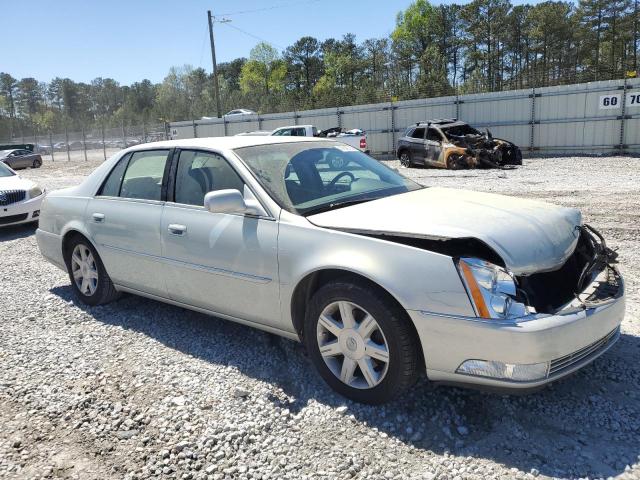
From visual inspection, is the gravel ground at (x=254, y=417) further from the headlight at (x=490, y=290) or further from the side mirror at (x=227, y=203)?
the side mirror at (x=227, y=203)

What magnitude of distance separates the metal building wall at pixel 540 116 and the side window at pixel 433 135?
5.08 meters

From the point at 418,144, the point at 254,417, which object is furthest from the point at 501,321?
the point at 418,144

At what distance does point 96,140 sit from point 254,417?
41.1m

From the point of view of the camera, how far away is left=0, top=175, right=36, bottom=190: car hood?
9.78 meters

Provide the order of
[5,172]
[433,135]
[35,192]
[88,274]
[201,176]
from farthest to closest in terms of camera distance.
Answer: [433,135]
[5,172]
[35,192]
[88,274]
[201,176]

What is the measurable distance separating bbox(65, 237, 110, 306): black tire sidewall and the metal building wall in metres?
19.2

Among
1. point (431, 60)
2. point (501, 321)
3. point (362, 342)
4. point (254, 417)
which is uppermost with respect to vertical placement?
point (431, 60)

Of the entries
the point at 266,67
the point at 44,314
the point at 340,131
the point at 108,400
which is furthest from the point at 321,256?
the point at 266,67

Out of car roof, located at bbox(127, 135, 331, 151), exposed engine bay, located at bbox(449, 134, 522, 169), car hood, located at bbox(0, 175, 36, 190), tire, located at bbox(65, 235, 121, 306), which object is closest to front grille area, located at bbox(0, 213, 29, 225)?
car hood, located at bbox(0, 175, 36, 190)

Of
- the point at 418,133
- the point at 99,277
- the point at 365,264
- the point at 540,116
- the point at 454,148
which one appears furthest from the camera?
the point at 540,116

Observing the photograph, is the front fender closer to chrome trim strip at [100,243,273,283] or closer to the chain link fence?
chrome trim strip at [100,243,273,283]

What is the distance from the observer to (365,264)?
297 cm

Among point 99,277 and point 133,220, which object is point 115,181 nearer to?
point 133,220

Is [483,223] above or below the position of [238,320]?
above
